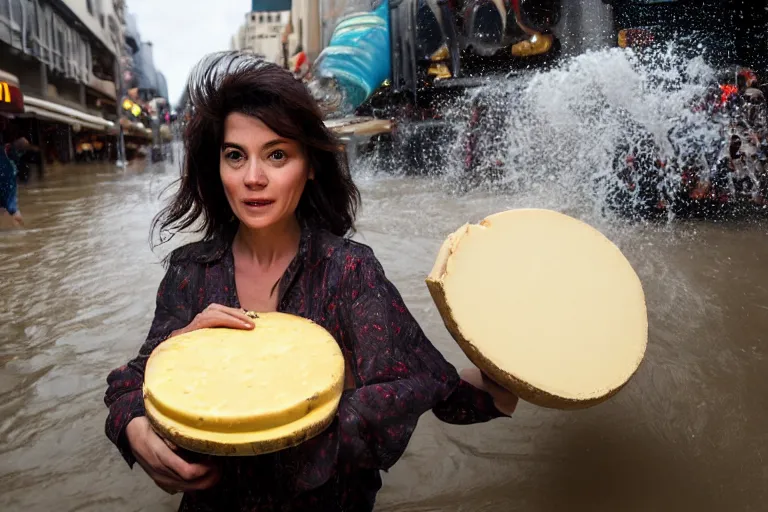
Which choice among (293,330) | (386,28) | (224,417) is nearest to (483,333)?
(293,330)

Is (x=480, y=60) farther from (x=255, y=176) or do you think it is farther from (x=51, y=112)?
(x=51, y=112)

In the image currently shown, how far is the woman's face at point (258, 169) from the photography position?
108 centimetres

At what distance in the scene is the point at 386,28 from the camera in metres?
9.48

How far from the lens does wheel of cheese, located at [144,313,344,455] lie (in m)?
0.76

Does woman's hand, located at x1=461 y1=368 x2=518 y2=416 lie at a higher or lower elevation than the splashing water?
lower

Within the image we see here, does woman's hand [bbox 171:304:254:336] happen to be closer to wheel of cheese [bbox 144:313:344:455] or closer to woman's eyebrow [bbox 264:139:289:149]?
wheel of cheese [bbox 144:313:344:455]

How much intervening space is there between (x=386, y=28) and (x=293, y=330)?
9420mm

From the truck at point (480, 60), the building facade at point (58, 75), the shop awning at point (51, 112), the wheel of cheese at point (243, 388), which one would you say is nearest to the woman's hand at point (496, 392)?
the wheel of cheese at point (243, 388)

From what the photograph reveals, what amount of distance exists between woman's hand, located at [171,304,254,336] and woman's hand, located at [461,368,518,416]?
47 centimetres

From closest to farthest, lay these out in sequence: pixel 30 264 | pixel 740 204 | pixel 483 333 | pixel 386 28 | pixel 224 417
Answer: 1. pixel 224 417
2. pixel 483 333
3. pixel 30 264
4. pixel 740 204
5. pixel 386 28

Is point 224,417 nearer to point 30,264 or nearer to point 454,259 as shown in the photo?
point 454,259

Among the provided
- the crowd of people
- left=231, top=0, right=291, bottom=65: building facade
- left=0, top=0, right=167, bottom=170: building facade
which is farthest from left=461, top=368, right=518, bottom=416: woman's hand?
left=231, top=0, right=291, bottom=65: building facade

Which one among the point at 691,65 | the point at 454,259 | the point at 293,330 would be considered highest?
the point at 691,65

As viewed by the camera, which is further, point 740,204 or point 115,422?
point 740,204
